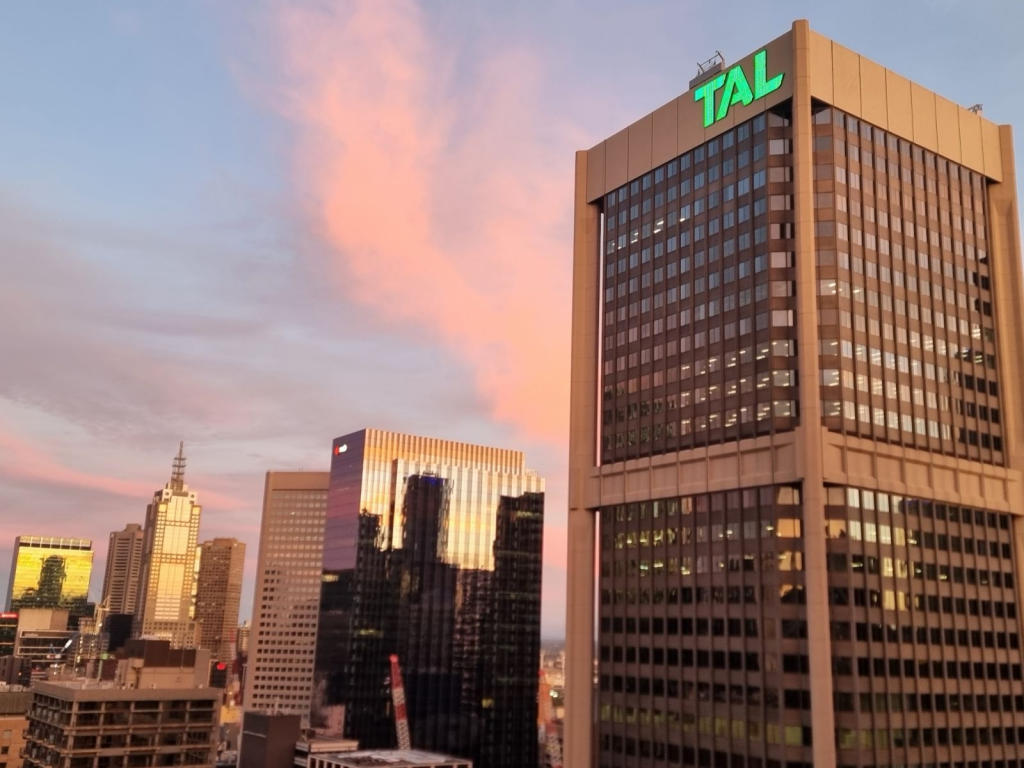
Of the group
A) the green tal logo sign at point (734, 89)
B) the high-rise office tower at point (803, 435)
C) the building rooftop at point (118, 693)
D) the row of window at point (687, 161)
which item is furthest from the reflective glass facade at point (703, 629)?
the building rooftop at point (118, 693)

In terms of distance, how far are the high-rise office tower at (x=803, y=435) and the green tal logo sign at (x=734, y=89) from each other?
1.13ft

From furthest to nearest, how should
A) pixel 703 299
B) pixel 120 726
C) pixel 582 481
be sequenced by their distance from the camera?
pixel 120 726
pixel 582 481
pixel 703 299

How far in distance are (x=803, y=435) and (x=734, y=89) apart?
4907cm

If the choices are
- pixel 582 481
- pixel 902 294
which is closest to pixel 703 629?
pixel 582 481

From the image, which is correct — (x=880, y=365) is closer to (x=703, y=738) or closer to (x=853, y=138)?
(x=853, y=138)

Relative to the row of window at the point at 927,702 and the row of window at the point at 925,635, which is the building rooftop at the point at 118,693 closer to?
the row of window at the point at 927,702

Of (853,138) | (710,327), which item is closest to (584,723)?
(710,327)

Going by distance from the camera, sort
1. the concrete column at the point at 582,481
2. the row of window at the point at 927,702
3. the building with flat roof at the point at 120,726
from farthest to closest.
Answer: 1. the building with flat roof at the point at 120,726
2. the concrete column at the point at 582,481
3. the row of window at the point at 927,702

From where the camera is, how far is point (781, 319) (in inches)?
4820

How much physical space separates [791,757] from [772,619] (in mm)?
14896

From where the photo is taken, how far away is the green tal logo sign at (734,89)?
423ft

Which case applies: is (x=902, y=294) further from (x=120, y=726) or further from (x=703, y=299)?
(x=120, y=726)

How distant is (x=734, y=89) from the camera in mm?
132875

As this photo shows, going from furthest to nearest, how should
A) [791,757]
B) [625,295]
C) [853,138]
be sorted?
1. [625,295]
2. [853,138]
3. [791,757]
